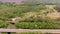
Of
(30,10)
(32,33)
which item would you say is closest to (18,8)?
(30,10)

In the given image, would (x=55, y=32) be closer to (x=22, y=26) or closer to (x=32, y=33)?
(x=32, y=33)

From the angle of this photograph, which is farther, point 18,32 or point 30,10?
point 30,10

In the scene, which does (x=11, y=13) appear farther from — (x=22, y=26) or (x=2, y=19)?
(x=22, y=26)

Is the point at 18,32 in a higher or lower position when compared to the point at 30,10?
lower

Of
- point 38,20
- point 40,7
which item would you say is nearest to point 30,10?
point 40,7

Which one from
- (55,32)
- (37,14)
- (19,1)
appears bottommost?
(55,32)

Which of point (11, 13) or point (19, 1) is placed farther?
point (19, 1)

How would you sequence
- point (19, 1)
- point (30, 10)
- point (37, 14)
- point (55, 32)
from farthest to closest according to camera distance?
point (19, 1)
point (30, 10)
point (37, 14)
point (55, 32)

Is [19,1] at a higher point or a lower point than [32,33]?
higher

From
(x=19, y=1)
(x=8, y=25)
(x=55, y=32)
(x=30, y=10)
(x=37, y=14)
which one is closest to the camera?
(x=55, y=32)
